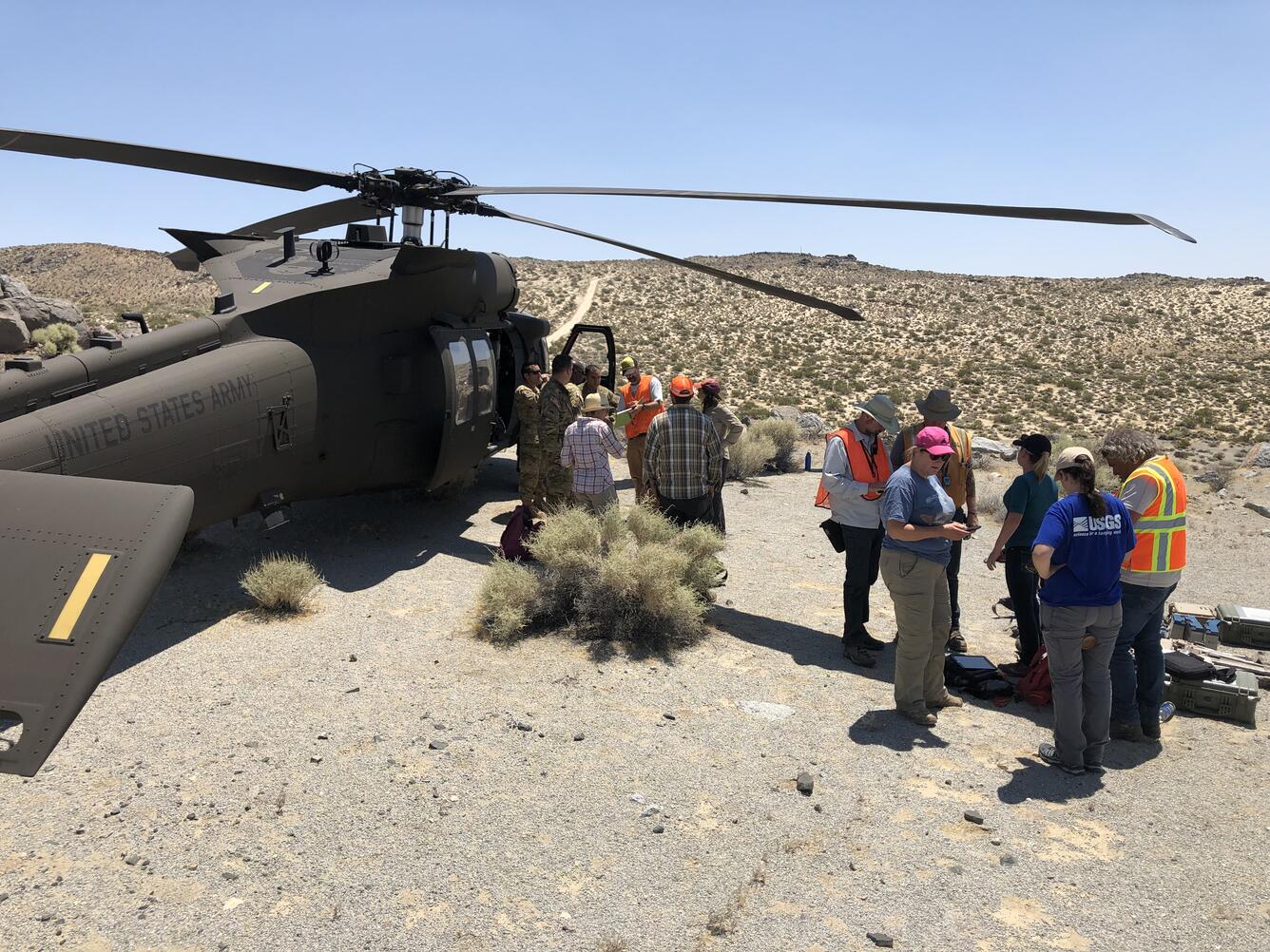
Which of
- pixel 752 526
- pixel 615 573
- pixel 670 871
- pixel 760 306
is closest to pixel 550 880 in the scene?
pixel 670 871

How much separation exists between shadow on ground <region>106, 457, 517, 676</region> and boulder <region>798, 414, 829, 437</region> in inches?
419

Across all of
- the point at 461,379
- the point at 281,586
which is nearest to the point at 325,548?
the point at 281,586

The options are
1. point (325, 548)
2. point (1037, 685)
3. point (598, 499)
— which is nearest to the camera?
point (1037, 685)

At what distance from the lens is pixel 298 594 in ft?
23.4

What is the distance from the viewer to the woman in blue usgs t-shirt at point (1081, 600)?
16.7ft

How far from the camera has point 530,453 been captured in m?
8.75

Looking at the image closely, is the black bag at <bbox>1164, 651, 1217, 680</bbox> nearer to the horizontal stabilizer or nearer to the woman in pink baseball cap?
the woman in pink baseball cap

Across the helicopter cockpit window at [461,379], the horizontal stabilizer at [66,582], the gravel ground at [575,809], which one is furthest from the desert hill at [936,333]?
the horizontal stabilizer at [66,582]

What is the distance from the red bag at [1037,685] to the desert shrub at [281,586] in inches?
219

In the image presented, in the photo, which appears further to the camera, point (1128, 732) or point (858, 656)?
point (858, 656)

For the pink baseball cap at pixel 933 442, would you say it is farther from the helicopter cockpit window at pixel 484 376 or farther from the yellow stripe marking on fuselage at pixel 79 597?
the helicopter cockpit window at pixel 484 376

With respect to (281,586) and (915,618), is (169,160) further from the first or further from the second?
(915,618)

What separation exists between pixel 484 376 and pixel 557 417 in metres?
1.31

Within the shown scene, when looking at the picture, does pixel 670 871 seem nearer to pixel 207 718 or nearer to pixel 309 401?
pixel 207 718
